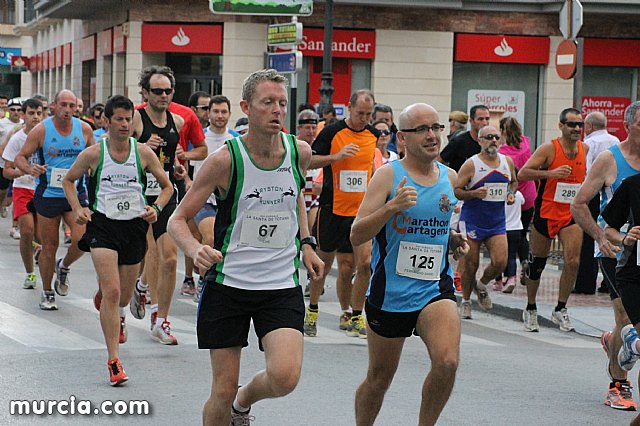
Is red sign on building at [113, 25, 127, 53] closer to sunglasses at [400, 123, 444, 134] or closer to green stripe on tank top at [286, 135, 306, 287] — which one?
sunglasses at [400, 123, 444, 134]

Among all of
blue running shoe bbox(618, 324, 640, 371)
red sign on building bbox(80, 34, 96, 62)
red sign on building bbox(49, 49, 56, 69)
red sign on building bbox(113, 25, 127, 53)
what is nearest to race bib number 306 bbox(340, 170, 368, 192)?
blue running shoe bbox(618, 324, 640, 371)

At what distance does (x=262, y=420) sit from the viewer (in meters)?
7.43

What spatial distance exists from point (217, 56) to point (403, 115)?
23966 mm

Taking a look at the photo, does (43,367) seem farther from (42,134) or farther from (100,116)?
(100,116)

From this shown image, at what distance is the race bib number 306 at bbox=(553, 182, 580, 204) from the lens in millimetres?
12000

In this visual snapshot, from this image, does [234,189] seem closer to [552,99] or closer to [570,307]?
[570,307]

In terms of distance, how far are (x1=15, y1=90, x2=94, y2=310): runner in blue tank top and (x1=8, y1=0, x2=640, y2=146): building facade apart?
55.5 feet

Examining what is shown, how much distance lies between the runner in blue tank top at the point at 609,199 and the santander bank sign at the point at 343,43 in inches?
849

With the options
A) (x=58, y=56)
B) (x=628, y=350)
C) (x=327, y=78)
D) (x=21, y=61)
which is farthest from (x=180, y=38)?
(x=21, y=61)

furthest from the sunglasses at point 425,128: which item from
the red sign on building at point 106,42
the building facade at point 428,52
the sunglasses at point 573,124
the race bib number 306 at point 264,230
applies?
the red sign on building at point 106,42

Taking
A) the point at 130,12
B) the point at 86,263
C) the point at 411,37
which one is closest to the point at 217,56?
the point at 130,12

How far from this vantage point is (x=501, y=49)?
100ft

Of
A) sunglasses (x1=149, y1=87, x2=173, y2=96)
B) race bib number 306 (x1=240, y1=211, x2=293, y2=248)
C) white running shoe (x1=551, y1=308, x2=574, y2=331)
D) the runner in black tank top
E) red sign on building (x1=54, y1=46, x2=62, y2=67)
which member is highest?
red sign on building (x1=54, y1=46, x2=62, y2=67)

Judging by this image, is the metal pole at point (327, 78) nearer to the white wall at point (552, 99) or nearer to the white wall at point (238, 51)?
the white wall at point (238, 51)
